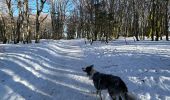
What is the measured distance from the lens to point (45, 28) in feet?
373

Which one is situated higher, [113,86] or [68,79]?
[113,86]

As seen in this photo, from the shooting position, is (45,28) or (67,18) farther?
(45,28)

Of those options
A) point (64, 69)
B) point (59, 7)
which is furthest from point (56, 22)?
point (64, 69)

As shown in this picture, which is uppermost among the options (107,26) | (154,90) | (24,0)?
(24,0)

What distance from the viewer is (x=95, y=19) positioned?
44.3m

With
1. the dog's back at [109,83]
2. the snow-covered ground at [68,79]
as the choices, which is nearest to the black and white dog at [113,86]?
the dog's back at [109,83]

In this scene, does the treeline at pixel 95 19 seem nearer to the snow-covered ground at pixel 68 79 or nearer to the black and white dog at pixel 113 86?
the snow-covered ground at pixel 68 79

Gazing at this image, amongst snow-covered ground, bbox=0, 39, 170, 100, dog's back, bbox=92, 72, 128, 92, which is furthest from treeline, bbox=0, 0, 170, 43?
dog's back, bbox=92, 72, 128, 92

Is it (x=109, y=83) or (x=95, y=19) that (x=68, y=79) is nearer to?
(x=109, y=83)

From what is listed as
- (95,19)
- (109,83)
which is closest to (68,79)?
(109,83)

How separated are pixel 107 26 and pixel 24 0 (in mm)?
12242

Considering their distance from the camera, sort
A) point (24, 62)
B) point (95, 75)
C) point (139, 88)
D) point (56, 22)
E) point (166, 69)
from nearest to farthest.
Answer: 1. point (95, 75)
2. point (139, 88)
3. point (166, 69)
4. point (24, 62)
5. point (56, 22)

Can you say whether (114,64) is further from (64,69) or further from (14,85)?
(14,85)

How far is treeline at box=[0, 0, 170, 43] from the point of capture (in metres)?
43.2
